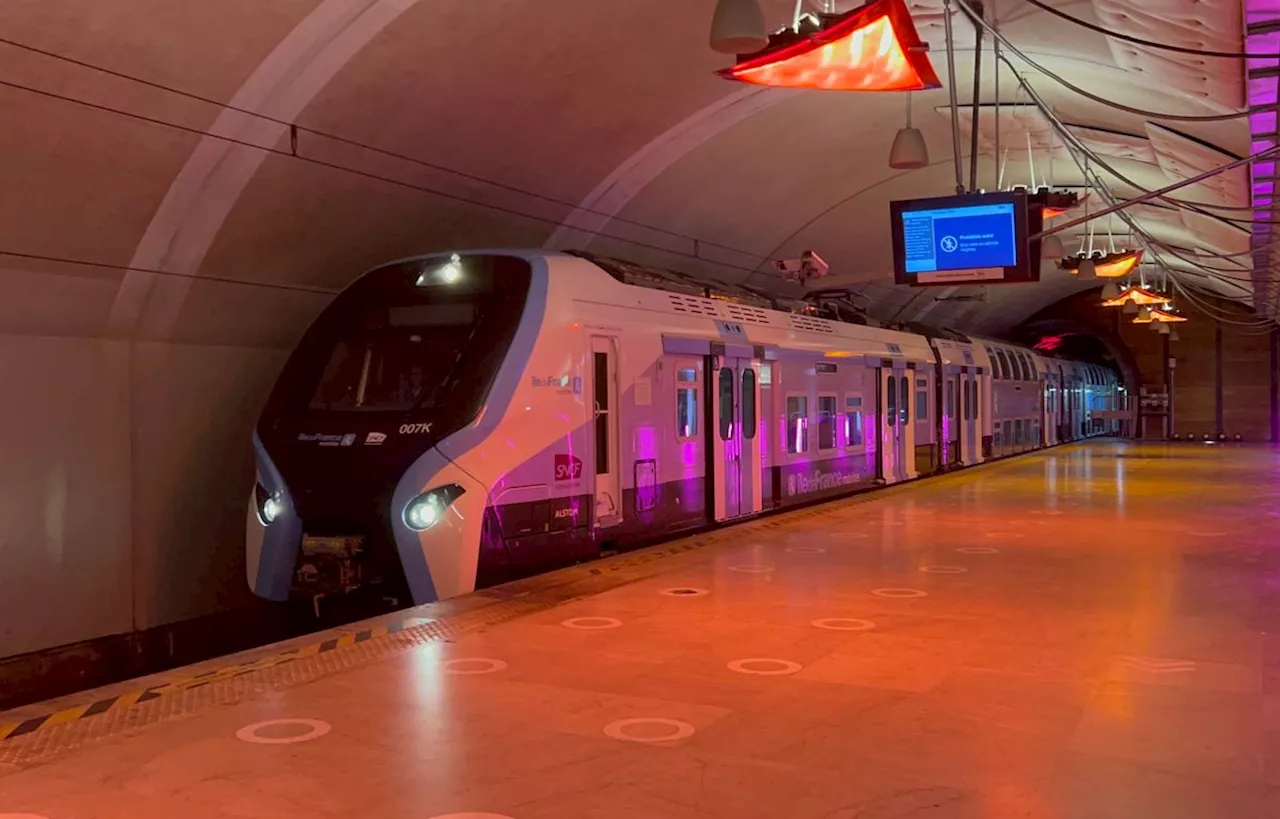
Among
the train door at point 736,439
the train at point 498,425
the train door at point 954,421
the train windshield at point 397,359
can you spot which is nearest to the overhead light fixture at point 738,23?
the train at point 498,425

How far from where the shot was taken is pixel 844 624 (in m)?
7.11

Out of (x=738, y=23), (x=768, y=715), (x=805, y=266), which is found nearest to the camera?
(x=768, y=715)

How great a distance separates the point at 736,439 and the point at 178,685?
7756 mm

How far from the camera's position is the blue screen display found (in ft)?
42.3

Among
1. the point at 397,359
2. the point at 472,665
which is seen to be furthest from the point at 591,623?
the point at 397,359

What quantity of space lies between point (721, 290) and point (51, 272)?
21.8ft

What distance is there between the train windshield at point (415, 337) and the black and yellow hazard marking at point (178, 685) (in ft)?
7.26

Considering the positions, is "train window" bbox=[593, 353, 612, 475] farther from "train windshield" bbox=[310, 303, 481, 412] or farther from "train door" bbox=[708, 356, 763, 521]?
"train door" bbox=[708, 356, 763, 521]

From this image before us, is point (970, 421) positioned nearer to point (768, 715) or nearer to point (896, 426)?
point (896, 426)

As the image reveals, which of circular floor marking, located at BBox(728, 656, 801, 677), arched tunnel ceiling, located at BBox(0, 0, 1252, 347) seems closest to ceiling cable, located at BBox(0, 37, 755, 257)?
arched tunnel ceiling, located at BBox(0, 0, 1252, 347)

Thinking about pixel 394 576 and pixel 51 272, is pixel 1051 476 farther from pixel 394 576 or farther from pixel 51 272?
pixel 51 272

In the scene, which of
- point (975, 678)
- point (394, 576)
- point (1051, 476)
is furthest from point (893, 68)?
point (1051, 476)

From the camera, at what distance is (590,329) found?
951 cm

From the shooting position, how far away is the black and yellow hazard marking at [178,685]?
4898 millimetres
